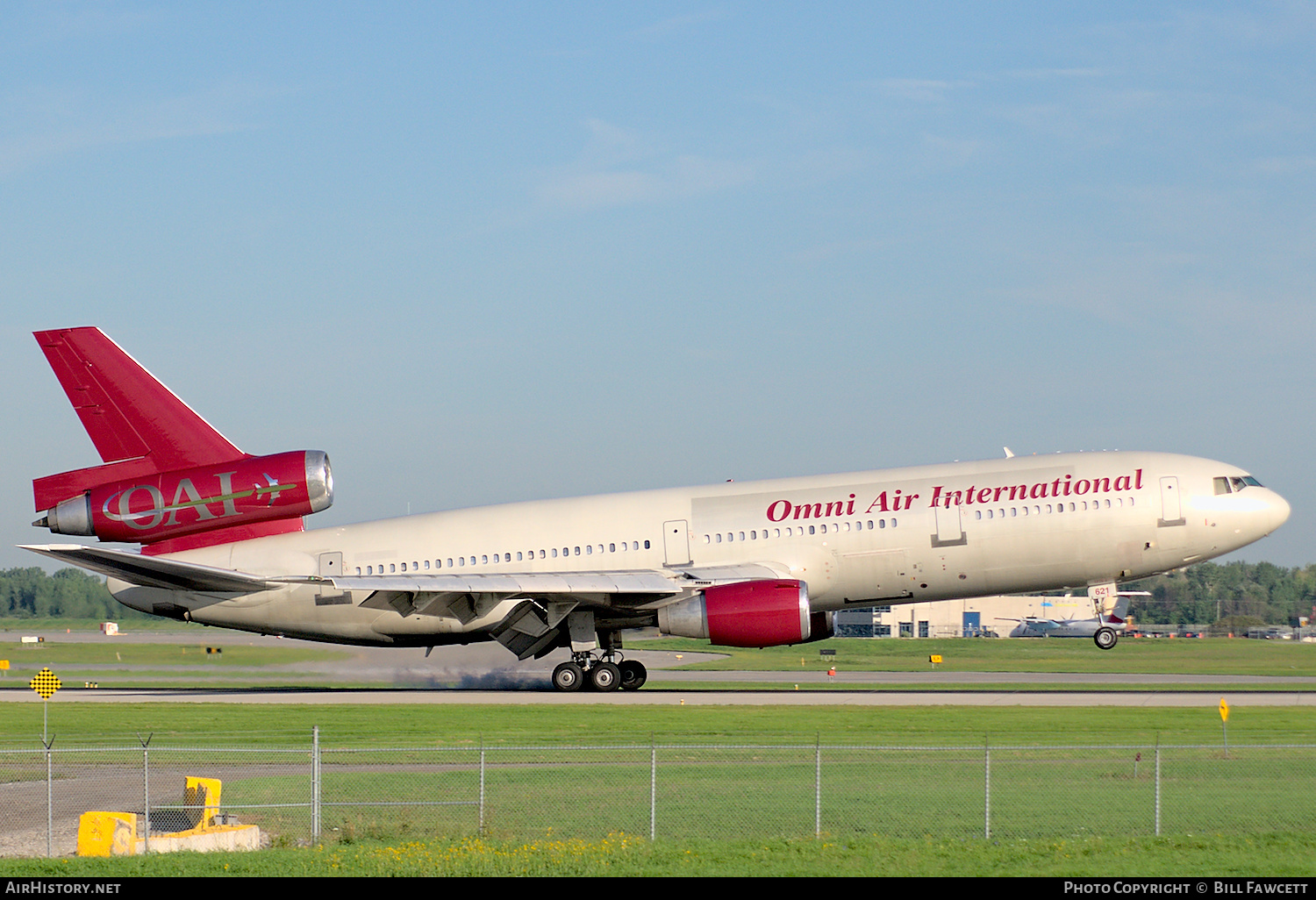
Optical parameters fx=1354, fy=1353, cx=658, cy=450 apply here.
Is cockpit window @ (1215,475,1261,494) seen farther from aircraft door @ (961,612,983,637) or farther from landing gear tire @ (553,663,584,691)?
aircraft door @ (961,612,983,637)

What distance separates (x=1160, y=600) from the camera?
179 metres

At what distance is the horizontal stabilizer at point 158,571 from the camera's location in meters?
34.6

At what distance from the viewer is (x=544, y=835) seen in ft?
61.3

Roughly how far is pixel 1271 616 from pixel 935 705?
124322mm

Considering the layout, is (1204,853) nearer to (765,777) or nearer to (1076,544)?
(765,777)

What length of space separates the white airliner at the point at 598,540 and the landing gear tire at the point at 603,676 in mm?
114

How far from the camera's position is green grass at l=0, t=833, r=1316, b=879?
15.9 metres

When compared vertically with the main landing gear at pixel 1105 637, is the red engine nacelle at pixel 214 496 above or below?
above

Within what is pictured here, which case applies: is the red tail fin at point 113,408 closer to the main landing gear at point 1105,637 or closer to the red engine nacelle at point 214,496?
the red engine nacelle at point 214,496

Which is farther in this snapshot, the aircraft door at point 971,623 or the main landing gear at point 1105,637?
the aircraft door at point 971,623

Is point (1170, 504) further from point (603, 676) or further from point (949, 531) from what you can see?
point (603, 676)

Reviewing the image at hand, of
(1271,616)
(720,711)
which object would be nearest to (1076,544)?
(720,711)

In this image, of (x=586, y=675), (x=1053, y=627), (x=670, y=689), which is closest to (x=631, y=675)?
(x=586, y=675)

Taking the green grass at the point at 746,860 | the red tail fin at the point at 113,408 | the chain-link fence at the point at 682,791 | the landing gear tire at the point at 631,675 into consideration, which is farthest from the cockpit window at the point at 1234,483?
the red tail fin at the point at 113,408
